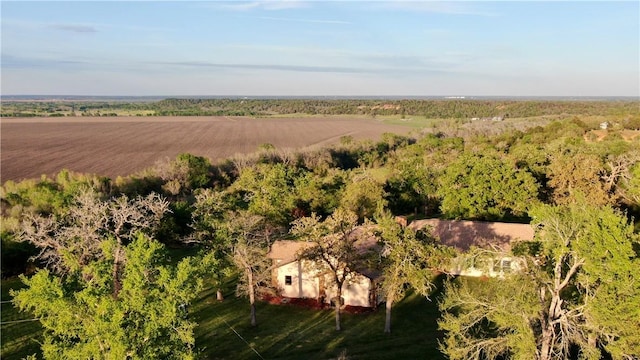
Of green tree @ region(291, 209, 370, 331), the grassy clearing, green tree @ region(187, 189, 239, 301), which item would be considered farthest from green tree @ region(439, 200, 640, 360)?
green tree @ region(187, 189, 239, 301)

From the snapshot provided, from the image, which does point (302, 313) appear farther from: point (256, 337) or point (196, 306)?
point (196, 306)

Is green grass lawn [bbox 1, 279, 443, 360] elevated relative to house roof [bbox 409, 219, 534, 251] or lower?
lower

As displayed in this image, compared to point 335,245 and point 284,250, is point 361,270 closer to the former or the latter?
point 335,245

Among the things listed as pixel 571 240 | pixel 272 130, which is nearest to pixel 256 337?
pixel 571 240

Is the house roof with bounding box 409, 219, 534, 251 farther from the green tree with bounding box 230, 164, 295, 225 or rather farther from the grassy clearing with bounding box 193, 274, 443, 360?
the green tree with bounding box 230, 164, 295, 225

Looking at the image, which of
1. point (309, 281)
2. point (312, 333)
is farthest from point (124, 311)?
point (309, 281)

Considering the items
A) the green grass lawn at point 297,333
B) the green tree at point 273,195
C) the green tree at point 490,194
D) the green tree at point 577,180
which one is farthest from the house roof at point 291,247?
the green tree at point 577,180
